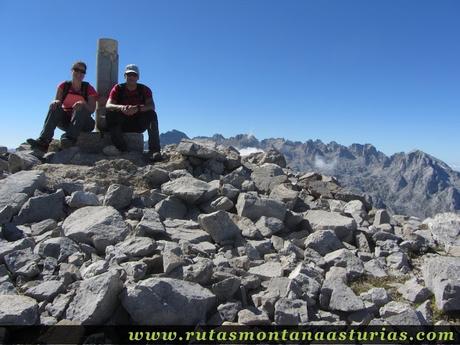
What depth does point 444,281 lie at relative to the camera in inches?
249

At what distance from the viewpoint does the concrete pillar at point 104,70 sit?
47.0 ft

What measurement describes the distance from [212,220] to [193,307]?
9.51 feet

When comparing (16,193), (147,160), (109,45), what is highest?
(109,45)

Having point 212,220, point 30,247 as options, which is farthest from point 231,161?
A: point 30,247

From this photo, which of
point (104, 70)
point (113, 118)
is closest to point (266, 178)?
point (113, 118)

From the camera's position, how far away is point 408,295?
21.9 feet

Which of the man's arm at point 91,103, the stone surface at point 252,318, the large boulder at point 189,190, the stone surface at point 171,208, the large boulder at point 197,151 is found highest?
the man's arm at point 91,103

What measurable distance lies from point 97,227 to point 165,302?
284cm

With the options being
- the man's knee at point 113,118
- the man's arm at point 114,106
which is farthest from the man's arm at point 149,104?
the man's knee at point 113,118

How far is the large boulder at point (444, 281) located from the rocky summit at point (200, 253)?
0.06 ft

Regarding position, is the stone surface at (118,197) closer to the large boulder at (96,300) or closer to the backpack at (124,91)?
the large boulder at (96,300)

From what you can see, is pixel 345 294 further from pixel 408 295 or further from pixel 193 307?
pixel 193 307

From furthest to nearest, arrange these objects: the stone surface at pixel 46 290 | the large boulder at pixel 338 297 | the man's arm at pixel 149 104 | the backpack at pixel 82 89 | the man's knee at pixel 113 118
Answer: the backpack at pixel 82 89
the man's arm at pixel 149 104
the man's knee at pixel 113 118
the large boulder at pixel 338 297
the stone surface at pixel 46 290

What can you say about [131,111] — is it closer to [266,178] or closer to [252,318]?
[266,178]
